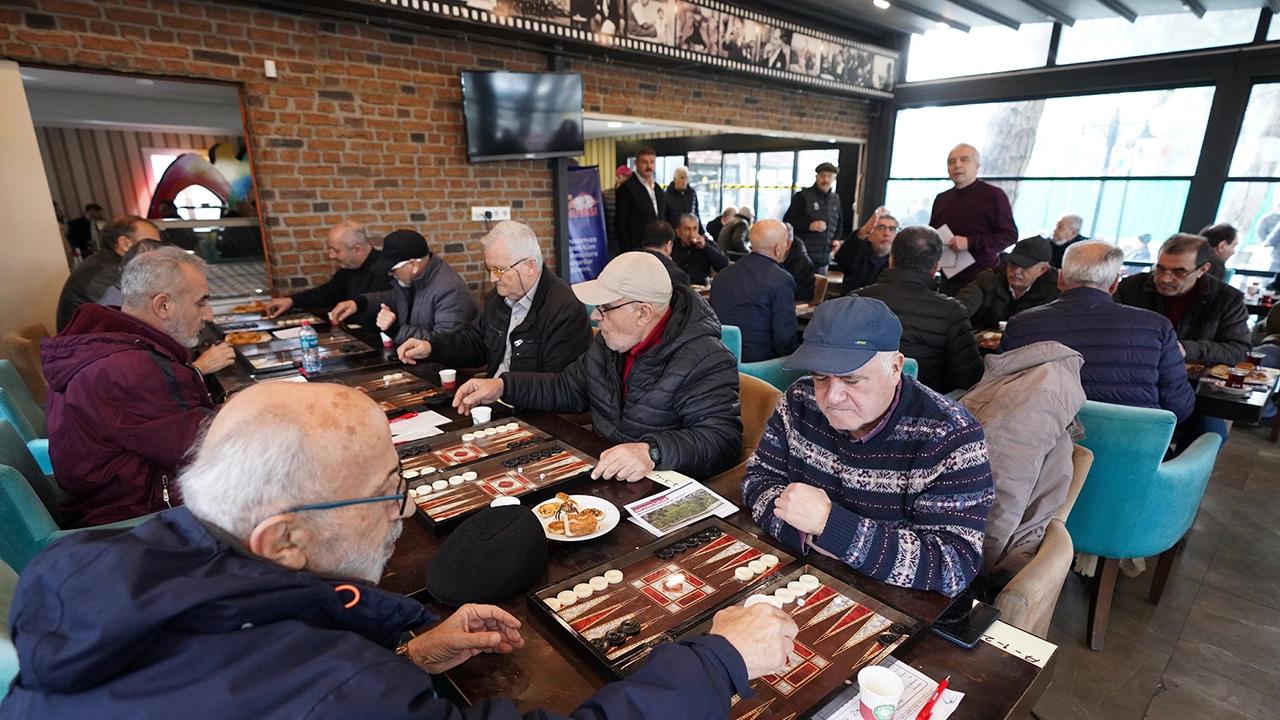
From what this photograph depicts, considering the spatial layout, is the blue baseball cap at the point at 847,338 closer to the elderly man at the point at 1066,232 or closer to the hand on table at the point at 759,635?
the hand on table at the point at 759,635

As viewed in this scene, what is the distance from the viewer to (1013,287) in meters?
4.00

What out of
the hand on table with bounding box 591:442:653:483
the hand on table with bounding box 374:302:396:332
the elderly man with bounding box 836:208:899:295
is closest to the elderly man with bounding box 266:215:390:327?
the hand on table with bounding box 374:302:396:332

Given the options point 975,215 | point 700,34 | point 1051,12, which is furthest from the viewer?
point 1051,12

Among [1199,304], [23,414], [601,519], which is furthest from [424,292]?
[1199,304]

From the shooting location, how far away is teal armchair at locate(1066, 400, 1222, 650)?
7.27 ft

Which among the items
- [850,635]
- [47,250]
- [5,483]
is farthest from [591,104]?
[850,635]

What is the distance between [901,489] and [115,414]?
2.37 m

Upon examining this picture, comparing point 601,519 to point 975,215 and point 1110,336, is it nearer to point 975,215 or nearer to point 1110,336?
point 1110,336

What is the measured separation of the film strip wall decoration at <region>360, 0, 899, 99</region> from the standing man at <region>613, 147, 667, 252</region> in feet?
3.66

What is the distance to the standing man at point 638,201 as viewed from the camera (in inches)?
249

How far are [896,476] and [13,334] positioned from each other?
14.4 ft

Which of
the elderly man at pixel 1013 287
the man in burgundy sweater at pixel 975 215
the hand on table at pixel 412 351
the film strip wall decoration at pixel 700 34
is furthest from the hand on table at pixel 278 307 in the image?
the man in burgundy sweater at pixel 975 215

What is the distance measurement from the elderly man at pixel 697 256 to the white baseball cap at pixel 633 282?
403 centimetres

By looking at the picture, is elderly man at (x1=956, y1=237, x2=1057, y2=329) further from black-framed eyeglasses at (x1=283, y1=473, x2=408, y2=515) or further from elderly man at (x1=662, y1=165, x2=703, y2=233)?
black-framed eyeglasses at (x1=283, y1=473, x2=408, y2=515)
